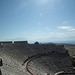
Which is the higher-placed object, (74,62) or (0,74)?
(0,74)

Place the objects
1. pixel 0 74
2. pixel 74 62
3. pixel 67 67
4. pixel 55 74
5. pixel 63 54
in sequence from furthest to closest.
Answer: pixel 63 54 < pixel 74 62 < pixel 67 67 < pixel 55 74 < pixel 0 74

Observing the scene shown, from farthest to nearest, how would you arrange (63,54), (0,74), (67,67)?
(63,54), (67,67), (0,74)

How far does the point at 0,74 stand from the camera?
9586 mm

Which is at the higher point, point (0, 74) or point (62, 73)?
point (0, 74)

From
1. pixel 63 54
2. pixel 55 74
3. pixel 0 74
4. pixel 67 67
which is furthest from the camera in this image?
pixel 63 54

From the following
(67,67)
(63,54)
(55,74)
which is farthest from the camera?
(63,54)

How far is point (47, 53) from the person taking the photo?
99.0 ft

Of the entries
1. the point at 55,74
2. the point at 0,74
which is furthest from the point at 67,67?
the point at 0,74

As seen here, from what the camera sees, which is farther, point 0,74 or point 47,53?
point 47,53

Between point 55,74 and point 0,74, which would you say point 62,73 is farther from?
point 0,74

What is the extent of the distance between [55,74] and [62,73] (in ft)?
6.59

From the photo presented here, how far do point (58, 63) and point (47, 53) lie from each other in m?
5.84

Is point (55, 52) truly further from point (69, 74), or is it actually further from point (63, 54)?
point (69, 74)

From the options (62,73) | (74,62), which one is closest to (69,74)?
(62,73)
